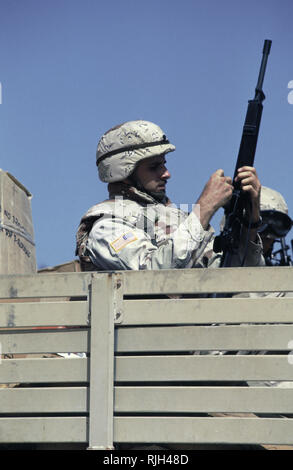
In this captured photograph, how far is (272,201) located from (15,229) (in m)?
3.24

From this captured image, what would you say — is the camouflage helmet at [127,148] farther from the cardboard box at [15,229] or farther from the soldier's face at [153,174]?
the cardboard box at [15,229]

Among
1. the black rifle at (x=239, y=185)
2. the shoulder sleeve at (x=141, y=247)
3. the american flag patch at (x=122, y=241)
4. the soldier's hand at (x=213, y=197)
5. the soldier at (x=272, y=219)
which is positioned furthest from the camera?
the soldier at (x=272, y=219)

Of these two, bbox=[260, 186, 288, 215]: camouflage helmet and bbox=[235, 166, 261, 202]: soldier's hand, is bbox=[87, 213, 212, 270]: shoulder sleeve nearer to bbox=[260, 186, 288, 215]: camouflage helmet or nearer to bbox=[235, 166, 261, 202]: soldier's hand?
bbox=[235, 166, 261, 202]: soldier's hand

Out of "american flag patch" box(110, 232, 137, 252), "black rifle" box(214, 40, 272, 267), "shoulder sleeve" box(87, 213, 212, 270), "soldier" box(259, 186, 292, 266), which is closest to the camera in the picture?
"shoulder sleeve" box(87, 213, 212, 270)

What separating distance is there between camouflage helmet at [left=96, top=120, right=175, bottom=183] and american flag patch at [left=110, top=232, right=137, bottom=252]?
30.0 inches

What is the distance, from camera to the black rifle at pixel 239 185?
5.32 meters

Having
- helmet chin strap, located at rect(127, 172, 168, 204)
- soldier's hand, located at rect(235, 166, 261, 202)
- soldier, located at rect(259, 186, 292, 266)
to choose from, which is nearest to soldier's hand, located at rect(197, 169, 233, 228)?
soldier's hand, located at rect(235, 166, 261, 202)

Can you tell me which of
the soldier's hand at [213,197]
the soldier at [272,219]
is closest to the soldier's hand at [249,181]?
the soldier's hand at [213,197]

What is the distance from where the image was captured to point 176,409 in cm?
Answer: 387

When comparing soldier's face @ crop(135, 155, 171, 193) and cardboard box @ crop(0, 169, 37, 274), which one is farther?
soldier's face @ crop(135, 155, 171, 193)

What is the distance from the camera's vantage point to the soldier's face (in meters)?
5.61
